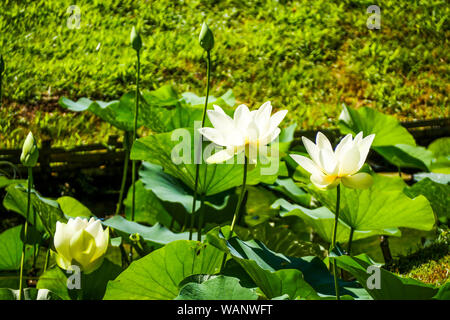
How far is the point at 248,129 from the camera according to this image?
2.95 ft

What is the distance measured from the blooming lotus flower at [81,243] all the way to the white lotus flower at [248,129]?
0.21 m

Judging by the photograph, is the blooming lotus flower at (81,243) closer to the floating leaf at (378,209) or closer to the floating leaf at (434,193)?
the floating leaf at (378,209)

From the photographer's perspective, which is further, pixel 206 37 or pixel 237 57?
pixel 237 57

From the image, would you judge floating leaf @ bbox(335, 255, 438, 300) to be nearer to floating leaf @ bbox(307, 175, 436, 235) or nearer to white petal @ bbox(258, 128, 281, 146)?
white petal @ bbox(258, 128, 281, 146)

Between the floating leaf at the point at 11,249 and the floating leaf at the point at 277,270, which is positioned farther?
the floating leaf at the point at 11,249

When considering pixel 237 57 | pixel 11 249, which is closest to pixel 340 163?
pixel 11 249

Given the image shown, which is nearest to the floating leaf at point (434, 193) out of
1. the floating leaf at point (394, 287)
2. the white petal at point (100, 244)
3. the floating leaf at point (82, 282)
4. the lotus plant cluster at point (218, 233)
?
the lotus plant cluster at point (218, 233)

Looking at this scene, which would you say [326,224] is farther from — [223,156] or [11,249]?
[11,249]

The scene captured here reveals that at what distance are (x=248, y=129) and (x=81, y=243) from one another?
30 centimetres

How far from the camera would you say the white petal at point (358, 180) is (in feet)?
2.82
